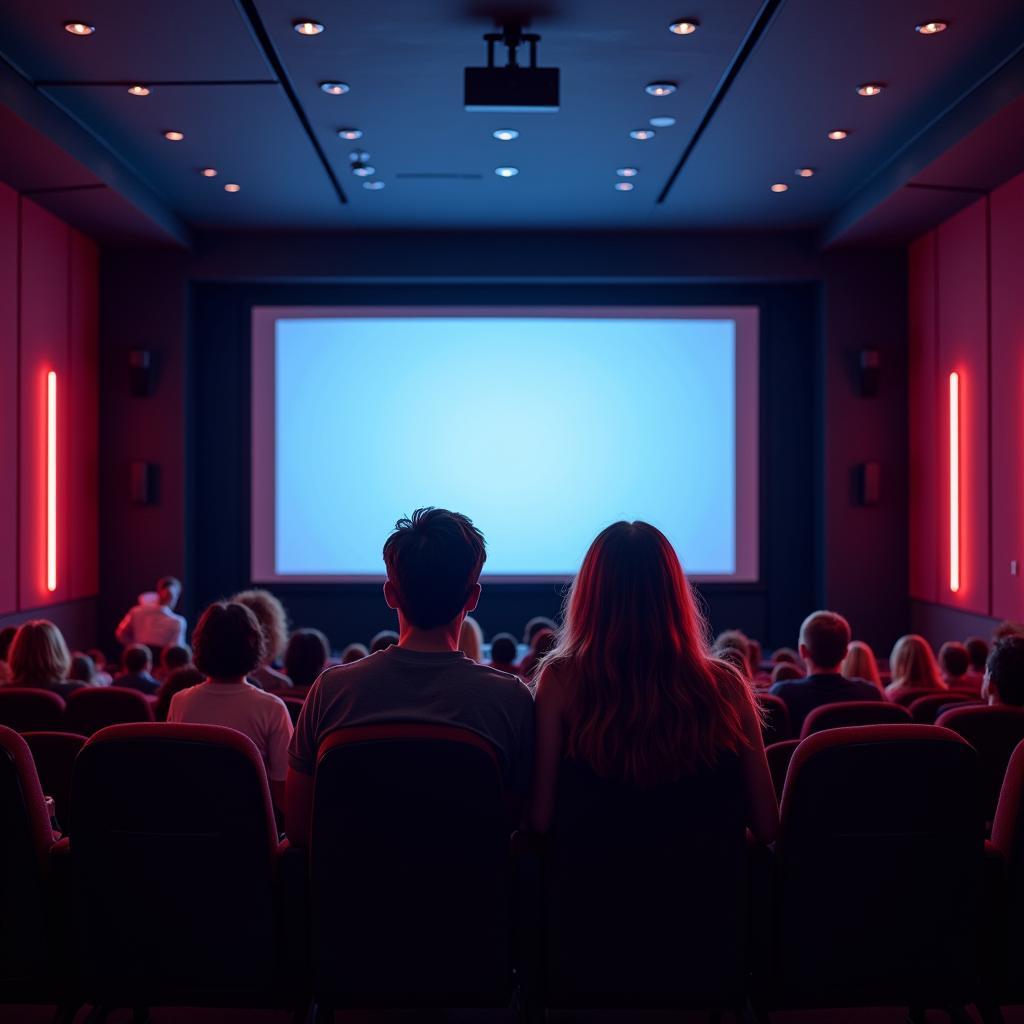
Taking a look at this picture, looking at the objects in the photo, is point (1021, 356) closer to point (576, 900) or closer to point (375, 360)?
point (375, 360)

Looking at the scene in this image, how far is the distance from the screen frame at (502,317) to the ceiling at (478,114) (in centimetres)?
94

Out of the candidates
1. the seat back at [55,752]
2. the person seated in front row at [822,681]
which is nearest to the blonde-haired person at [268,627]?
the seat back at [55,752]

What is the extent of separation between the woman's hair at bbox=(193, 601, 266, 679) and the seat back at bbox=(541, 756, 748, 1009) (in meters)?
1.26

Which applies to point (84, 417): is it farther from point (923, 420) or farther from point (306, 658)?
point (923, 420)

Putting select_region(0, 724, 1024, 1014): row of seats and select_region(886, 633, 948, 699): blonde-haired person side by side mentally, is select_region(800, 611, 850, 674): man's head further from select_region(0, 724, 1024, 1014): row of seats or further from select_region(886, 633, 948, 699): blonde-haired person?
select_region(0, 724, 1024, 1014): row of seats

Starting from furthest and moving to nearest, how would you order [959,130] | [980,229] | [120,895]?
[980,229] < [959,130] < [120,895]

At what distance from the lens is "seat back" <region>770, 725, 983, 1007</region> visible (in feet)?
6.25

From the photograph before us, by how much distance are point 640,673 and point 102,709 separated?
2.31 m

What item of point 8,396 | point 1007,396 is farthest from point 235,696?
point 1007,396

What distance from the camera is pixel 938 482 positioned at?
852 centimetres

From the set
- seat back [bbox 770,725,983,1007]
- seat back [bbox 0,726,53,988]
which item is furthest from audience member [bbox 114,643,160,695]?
seat back [bbox 770,725,983,1007]

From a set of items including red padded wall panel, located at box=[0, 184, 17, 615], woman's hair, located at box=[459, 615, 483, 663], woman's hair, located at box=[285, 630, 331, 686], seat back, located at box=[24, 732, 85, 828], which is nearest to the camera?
seat back, located at box=[24, 732, 85, 828]

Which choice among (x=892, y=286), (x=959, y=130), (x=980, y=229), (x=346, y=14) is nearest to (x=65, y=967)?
(x=346, y=14)

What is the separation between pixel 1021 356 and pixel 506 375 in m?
4.40
